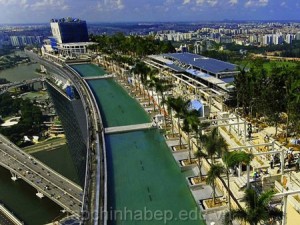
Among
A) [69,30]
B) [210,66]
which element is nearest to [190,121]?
[210,66]

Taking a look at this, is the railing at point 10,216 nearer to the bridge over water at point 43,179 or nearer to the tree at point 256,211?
the bridge over water at point 43,179

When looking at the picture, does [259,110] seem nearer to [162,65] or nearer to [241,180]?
[241,180]

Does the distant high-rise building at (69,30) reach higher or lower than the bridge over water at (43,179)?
higher

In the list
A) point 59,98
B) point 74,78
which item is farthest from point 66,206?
point 59,98

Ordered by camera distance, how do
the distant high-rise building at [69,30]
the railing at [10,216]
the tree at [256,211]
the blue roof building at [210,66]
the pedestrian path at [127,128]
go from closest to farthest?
1. the tree at [256,211]
2. the pedestrian path at [127,128]
3. the railing at [10,216]
4. the blue roof building at [210,66]
5. the distant high-rise building at [69,30]

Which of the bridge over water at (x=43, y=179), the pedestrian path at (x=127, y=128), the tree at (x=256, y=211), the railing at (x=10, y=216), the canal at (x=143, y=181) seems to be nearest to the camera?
the tree at (x=256, y=211)

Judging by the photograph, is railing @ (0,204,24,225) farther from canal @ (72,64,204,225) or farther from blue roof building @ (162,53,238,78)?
blue roof building @ (162,53,238,78)

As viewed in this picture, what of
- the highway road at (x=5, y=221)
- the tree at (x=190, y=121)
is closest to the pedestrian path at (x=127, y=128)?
the tree at (x=190, y=121)
